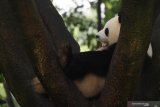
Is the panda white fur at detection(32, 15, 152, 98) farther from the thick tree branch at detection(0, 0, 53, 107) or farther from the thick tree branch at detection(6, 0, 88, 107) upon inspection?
the thick tree branch at detection(6, 0, 88, 107)

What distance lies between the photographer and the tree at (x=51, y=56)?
189 cm

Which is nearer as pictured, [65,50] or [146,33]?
[146,33]

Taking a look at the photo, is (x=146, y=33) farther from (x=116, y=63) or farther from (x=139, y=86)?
(x=139, y=86)

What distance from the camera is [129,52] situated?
1.95m

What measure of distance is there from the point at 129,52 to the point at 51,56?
414mm

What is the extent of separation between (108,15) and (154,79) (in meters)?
2.43

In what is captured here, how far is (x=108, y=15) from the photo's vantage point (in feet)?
15.5

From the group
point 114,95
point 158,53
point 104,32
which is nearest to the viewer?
point 114,95

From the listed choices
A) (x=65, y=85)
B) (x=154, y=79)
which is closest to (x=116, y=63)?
(x=65, y=85)

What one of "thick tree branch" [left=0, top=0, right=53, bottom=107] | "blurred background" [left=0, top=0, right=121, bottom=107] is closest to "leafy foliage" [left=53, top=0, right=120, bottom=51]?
"blurred background" [left=0, top=0, right=121, bottom=107]

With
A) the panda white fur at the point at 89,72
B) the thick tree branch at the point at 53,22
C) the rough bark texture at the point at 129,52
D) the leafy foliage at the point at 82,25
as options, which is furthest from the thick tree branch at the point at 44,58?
the leafy foliage at the point at 82,25

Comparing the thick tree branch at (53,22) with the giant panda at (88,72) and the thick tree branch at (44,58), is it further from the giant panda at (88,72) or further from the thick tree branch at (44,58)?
the thick tree branch at (44,58)

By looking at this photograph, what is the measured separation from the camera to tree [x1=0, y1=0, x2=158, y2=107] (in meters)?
1.89

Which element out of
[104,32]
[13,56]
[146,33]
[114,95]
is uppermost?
[146,33]
